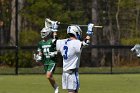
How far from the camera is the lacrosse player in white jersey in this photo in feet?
32.1

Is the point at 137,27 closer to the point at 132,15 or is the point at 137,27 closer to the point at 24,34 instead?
the point at 132,15

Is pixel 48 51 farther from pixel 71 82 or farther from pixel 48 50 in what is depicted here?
pixel 71 82

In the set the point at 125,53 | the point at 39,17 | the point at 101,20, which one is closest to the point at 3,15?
the point at 39,17

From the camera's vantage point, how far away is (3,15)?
104 ft

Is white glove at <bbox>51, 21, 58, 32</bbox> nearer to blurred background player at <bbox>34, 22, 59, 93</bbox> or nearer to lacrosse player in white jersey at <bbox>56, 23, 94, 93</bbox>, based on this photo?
blurred background player at <bbox>34, 22, 59, 93</bbox>

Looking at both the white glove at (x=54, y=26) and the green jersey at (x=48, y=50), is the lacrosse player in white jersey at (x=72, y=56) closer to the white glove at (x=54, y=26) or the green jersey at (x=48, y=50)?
the white glove at (x=54, y=26)

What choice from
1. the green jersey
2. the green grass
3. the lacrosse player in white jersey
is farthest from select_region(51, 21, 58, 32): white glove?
the green grass

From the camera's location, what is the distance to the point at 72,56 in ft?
32.4

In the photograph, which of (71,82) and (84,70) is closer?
(71,82)

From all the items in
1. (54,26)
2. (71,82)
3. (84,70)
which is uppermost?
(54,26)

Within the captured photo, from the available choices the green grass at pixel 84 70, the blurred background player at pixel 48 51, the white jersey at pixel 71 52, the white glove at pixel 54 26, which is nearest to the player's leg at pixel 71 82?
the white jersey at pixel 71 52

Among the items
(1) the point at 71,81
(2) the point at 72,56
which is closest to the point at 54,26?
(2) the point at 72,56

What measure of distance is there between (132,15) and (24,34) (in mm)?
5962

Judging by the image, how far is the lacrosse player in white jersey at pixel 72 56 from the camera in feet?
32.1
